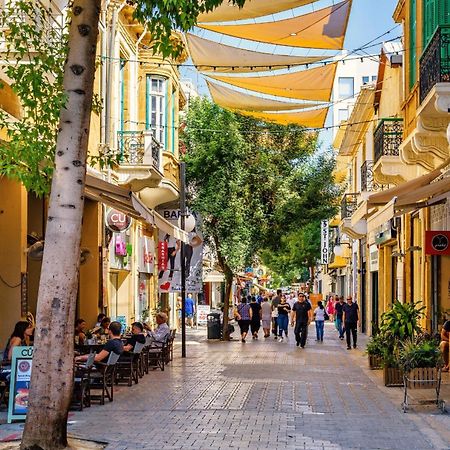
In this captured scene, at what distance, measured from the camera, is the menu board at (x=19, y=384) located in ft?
38.5

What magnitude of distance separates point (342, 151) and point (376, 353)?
2732cm

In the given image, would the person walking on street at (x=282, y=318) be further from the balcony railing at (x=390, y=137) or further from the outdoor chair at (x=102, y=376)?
the outdoor chair at (x=102, y=376)

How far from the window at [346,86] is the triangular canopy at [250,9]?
228 feet

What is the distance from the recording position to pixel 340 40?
75.3 feet

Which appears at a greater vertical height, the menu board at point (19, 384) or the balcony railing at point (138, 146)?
the balcony railing at point (138, 146)

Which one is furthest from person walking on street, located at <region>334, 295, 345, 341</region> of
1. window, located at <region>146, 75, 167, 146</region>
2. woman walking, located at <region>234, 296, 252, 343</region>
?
window, located at <region>146, 75, 167, 146</region>

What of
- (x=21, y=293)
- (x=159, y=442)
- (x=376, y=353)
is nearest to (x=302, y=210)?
(x=376, y=353)

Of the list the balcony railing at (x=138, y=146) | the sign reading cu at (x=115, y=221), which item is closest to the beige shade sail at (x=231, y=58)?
the balcony railing at (x=138, y=146)

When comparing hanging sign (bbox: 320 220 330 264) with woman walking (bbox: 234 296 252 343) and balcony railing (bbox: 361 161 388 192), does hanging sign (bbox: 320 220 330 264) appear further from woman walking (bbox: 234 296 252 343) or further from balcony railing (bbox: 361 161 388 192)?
woman walking (bbox: 234 296 252 343)

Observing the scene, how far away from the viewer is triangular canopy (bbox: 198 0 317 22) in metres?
21.4

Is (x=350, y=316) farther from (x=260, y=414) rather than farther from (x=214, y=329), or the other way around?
(x=260, y=414)

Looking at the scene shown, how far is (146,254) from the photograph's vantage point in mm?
31594

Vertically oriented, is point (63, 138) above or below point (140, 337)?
above

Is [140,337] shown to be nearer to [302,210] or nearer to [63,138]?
[63,138]
